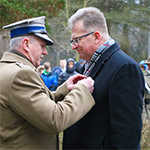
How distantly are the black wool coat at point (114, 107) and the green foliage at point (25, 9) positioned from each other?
647cm

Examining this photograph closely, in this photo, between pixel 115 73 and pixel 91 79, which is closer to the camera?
pixel 115 73

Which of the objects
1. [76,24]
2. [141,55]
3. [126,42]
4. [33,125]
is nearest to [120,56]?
[76,24]

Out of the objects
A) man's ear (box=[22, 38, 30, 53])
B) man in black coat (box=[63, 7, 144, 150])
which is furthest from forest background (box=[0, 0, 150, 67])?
man in black coat (box=[63, 7, 144, 150])

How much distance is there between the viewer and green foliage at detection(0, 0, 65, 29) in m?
7.72

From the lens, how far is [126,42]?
1545 centimetres

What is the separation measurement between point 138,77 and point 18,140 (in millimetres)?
1069

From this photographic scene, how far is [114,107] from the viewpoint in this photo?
178 cm

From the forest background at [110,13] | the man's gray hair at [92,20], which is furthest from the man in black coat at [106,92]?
the forest background at [110,13]

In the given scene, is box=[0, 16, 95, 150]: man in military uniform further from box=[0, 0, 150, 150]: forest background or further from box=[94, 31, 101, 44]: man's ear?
box=[0, 0, 150, 150]: forest background

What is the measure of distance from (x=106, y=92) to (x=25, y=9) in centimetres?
689

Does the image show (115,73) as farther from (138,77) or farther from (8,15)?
(8,15)

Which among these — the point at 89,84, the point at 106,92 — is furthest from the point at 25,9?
the point at 106,92

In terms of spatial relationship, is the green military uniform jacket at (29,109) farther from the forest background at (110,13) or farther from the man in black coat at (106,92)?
the forest background at (110,13)

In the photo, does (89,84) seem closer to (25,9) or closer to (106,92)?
(106,92)
